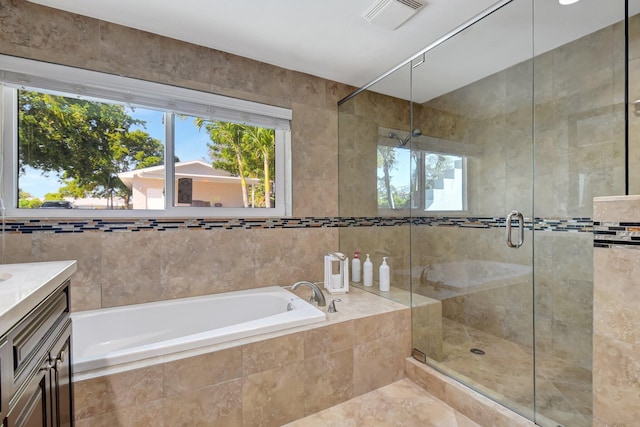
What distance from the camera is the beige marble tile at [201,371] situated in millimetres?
1373

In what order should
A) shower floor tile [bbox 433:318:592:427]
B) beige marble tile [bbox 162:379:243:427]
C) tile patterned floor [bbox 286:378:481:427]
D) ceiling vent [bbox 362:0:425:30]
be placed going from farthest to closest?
ceiling vent [bbox 362:0:425:30]
tile patterned floor [bbox 286:378:481:427]
shower floor tile [bbox 433:318:592:427]
beige marble tile [bbox 162:379:243:427]

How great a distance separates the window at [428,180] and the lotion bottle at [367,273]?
54cm

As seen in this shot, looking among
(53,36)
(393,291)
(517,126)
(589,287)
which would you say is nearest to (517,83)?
(517,126)

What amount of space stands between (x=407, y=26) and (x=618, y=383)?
2121 millimetres

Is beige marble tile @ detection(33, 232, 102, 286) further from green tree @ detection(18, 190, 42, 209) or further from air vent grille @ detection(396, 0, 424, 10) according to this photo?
air vent grille @ detection(396, 0, 424, 10)

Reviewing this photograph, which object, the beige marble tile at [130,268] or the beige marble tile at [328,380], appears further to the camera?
the beige marble tile at [130,268]

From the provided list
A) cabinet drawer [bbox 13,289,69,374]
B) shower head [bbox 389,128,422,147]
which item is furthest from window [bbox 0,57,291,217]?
cabinet drawer [bbox 13,289,69,374]

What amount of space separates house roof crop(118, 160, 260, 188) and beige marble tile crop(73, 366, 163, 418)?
1.27 meters

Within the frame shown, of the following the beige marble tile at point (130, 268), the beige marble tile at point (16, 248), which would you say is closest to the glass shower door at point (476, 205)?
the beige marble tile at point (130, 268)

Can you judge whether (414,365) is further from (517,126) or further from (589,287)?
(517,126)

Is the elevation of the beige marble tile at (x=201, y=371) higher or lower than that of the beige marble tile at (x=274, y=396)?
higher

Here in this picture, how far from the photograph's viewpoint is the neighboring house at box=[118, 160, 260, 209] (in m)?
2.09

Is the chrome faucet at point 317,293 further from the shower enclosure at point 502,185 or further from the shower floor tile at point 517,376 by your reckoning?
the shower floor tile at point 517,376

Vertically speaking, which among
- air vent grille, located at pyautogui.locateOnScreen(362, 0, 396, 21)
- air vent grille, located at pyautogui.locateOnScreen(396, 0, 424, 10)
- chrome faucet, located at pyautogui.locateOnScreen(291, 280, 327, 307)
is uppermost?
air vent grille, located at pyautogui.locateOnScreen(362, 0, 396, 21)
